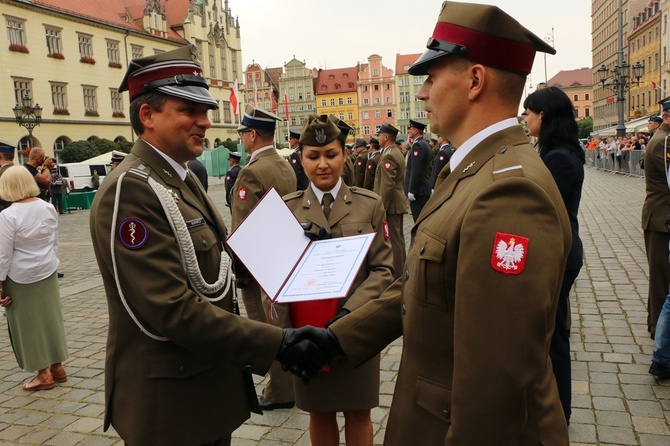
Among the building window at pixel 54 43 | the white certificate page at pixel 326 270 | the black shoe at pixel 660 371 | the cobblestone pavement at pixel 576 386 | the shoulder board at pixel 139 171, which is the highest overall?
the building window at pixel 54 43

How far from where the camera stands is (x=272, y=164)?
519cm

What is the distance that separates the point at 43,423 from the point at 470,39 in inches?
171

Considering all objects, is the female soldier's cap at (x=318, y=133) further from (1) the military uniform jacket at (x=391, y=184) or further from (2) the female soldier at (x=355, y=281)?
(1) the military uniform jacket at (x=391, y=184)

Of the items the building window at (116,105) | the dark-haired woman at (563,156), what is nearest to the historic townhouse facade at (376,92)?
the building window at (116,105)

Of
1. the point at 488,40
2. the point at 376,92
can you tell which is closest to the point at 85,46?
the point at 488,40

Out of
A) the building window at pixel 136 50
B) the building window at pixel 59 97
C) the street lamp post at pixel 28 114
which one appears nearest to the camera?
the street lamp post at pixel 28 114

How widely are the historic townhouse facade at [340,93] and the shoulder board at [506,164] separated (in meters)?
101

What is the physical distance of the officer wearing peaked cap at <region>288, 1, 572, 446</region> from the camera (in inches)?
59.7

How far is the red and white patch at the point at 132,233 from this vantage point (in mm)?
2174

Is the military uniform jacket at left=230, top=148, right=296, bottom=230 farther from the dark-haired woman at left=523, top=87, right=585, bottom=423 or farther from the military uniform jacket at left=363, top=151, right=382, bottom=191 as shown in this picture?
the military uniform jacket at left=363, top=151, right=382, bottom=191

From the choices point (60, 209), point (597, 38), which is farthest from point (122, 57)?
point (597, 38)

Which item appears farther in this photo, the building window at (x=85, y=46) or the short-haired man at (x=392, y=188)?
the building window at (x=85, y=46)

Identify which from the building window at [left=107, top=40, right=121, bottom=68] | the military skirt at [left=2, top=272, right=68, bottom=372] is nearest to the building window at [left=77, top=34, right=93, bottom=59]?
the building window at [left=107, top=40, right=121, bottom=68]

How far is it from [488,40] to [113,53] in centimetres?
5175
